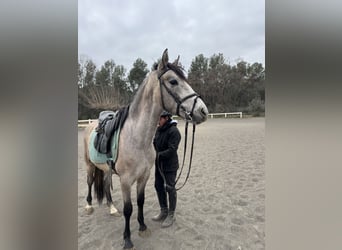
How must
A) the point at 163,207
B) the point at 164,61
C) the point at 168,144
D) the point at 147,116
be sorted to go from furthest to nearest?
the point at 163,207 < the point at 168,144 < the point at 147,116 < the point at 164,61

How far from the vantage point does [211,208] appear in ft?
4.89

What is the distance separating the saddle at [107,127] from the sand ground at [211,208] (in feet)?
0.46

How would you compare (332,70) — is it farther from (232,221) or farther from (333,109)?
(232,221)

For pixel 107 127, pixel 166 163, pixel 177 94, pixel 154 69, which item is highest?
pixel 154 69

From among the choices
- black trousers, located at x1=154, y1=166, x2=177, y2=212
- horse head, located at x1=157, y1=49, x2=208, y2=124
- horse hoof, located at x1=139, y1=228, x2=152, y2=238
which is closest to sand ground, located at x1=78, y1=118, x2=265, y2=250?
horse hoof, located at x1=139, y1=228, x2=152, y2=238

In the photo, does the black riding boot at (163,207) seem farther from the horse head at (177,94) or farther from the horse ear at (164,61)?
the horse ear at (164,61)

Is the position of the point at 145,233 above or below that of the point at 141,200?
below

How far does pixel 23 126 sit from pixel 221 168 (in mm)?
1833

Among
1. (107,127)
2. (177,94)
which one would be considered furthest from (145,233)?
(177,94)

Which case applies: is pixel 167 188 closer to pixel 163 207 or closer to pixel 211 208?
pixel 163 207

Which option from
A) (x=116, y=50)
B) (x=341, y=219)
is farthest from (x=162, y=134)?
(x=341, y=219)

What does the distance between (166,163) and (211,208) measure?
53 centimetres

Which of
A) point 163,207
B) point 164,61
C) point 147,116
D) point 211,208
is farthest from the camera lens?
point 211,208

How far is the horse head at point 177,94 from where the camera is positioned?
886 millimetres
